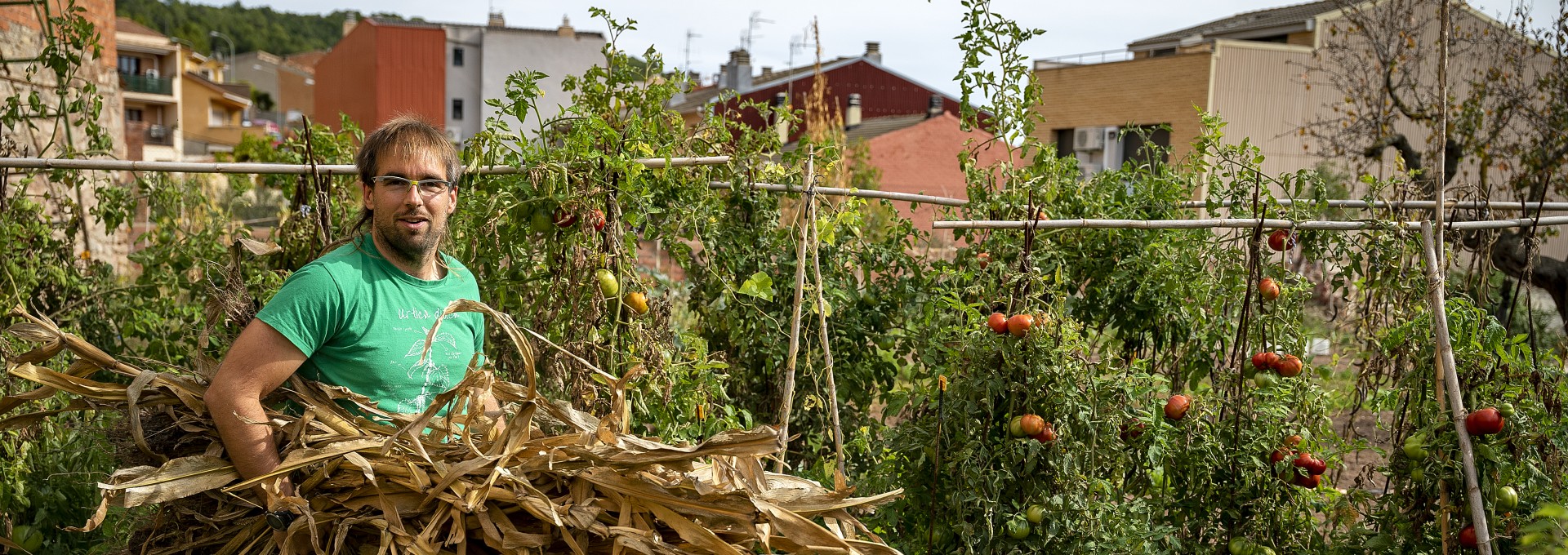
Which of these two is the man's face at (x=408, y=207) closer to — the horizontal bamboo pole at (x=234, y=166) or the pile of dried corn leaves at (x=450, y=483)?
the pile of dried corn leaves at (x=450, y=483)

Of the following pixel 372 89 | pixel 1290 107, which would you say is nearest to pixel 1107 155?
pixel 1290 107

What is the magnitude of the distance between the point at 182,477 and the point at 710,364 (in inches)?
59.9

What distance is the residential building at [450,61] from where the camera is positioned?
112 feet

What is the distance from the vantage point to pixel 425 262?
214 cm

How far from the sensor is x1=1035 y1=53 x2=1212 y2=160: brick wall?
18734 millimetres

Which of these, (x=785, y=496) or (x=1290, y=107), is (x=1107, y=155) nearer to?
(x=1290, y=107)

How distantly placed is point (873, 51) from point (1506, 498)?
29.3 metres

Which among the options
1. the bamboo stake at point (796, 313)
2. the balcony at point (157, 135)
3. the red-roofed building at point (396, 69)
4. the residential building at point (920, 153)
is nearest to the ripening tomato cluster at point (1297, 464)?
the bamboo stake at point (796, 313)

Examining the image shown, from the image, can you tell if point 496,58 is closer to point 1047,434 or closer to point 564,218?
point 564,218

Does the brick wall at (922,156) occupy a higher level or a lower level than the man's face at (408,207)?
higher

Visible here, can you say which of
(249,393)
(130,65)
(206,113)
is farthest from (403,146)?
(206,113)

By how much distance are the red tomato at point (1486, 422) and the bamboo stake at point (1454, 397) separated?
2cm

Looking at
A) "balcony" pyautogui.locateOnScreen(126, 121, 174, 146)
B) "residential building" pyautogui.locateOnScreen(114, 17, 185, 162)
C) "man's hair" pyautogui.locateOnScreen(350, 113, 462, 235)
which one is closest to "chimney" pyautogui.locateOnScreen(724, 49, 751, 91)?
"residential building" pyautogui.locateOnScreen(114, 17, 185, 162)

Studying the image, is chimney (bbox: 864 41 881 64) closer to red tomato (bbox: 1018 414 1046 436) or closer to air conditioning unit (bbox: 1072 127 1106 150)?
air conditioning unit (bbox: 1072 127 1106 150)
